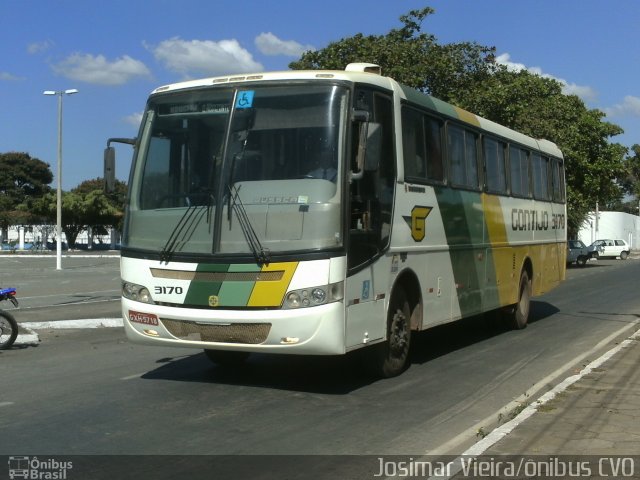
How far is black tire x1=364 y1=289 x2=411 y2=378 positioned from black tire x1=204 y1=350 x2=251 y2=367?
5.76ft

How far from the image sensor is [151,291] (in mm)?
8383

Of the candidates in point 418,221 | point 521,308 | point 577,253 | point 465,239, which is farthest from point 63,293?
point 577,253

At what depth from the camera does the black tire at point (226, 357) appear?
9.79 meters

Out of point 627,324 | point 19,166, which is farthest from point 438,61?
point 19,166

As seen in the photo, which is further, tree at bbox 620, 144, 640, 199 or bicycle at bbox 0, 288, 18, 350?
tree at bbox 620, 144, 640, 199

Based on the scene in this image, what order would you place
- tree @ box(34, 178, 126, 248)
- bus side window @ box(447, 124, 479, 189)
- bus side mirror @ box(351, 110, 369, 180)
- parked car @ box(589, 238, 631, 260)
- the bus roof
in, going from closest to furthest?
1. bus side mirror @ box(351, 110, 369, 180)
2. the bus roof
3. bus side window @ box(447, 124, 479, 189)
4. parked car @ box(589, 238, 631, 260)
5. tree @ box(34, 178, 126, 248)

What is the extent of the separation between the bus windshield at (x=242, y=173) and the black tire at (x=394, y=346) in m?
1.78

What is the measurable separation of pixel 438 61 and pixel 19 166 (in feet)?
235

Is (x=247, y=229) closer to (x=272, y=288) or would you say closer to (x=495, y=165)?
(x=272, y=288)

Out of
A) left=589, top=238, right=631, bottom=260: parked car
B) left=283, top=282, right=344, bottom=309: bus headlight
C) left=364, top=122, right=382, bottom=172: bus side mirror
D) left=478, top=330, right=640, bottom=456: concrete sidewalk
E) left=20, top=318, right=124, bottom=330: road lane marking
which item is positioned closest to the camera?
left=478, top=330, right=640, bottom=456: concrete sidewalk

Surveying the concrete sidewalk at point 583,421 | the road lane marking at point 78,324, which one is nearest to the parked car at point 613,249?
the road lane marking at point 78,324

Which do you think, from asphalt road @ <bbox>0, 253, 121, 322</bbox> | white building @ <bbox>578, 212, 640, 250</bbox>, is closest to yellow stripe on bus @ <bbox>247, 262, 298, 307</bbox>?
asphalt road @ <bbox>0, 253, 121, 322</bbox>

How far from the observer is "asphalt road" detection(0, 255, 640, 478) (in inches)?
253

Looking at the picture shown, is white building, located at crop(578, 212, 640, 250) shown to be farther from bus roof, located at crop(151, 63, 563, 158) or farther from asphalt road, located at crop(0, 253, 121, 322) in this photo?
bus roof, located at crop(151, 63, 563, 158)
